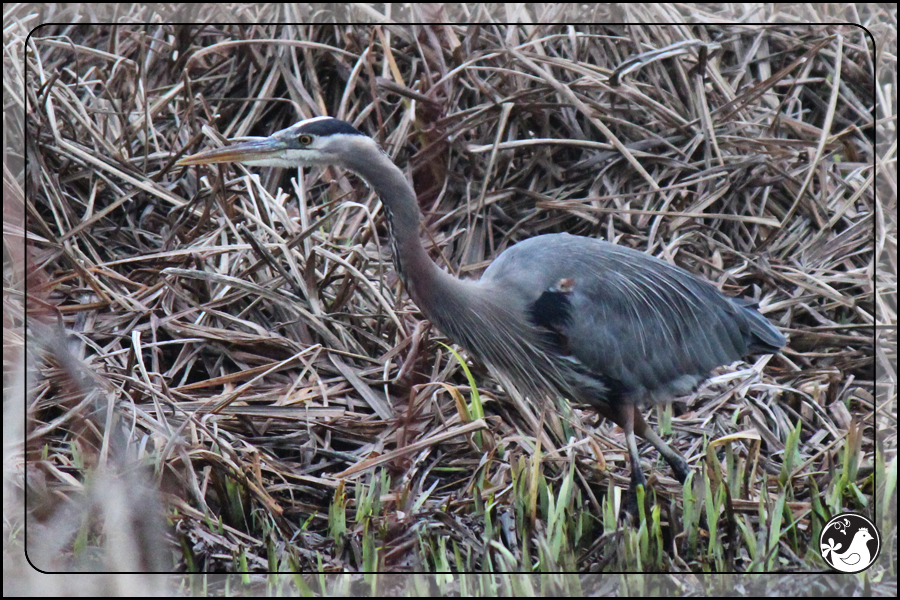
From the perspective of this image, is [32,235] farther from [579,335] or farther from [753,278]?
[753,278]

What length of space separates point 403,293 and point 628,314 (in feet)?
1.56

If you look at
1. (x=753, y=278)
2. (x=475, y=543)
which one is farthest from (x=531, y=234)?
(x=475, y=543)

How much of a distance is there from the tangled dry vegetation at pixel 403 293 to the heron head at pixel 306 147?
0.49 feet

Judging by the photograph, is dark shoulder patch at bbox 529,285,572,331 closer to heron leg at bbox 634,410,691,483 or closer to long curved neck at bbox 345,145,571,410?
long curved neck at bbox 345,145,571,410

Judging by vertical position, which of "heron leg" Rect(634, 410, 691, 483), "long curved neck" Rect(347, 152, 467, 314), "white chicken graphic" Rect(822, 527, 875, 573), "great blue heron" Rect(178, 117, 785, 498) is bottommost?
"white chicken graphic" Rect(822, 527, 875, 573)

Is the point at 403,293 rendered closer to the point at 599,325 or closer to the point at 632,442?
the point at 599,325

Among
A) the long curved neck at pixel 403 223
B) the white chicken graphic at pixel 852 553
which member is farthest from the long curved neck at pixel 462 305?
the white chicken graphic at pixel 852 553

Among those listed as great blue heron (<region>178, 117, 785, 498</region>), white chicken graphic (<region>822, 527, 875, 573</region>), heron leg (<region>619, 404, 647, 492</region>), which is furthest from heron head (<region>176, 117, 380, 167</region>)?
white chicken graphic (<region>822, 527, 875, 573</region>)

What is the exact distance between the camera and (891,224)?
1.70 m

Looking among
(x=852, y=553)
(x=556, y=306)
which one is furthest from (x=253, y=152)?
(x=852, y=553)

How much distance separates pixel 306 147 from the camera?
5.29ft

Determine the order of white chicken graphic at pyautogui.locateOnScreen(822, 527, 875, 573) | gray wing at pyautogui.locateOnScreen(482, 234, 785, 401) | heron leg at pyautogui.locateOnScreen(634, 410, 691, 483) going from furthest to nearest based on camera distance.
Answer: gray wing at pyautogui.locateOnScreen(482, 234, 785, 401)
heron leg at pyautogui.locateOnScreen(634, 410, 691, 483)
white chicken graphic at pyautogui.locateOnScreen(822, 527, 875, 573)

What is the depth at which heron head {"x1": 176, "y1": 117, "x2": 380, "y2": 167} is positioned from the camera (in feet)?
5.27

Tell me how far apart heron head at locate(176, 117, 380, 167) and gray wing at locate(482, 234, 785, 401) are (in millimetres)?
395
